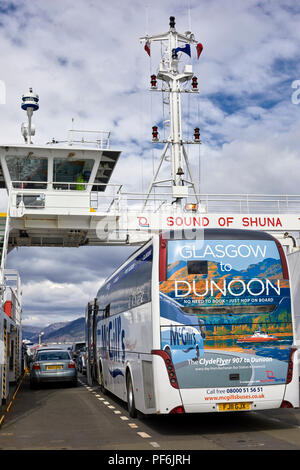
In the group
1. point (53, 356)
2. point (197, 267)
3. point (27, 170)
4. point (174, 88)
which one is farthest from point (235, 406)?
point (174, 88)

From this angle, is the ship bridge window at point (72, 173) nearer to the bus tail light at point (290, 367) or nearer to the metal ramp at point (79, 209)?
the metal ramp at point (79, 209)

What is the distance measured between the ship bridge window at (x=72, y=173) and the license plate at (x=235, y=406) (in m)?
15.9

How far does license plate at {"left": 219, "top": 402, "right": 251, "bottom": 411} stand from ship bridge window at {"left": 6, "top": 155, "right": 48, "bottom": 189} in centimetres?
1648

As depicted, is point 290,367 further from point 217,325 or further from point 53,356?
point 53,356

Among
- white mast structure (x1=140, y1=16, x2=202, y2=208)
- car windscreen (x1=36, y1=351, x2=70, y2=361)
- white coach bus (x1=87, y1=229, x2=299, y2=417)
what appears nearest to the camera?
Result: white coach bus (x1=87, y1=229, x2=299, y2=417)

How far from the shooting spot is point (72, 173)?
24703 millimetres

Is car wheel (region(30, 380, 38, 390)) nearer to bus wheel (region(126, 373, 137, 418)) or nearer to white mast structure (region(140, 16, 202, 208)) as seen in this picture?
bus wheel (region(126, 373, 137, 418))

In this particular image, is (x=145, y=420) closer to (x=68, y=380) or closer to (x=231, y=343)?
(x=231, y=343)

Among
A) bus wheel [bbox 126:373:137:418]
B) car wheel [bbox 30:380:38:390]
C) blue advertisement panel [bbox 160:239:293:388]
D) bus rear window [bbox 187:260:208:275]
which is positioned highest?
bus rear window [bbox 187:260:208:275]

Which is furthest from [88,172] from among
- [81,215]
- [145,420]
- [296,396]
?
[296,396]

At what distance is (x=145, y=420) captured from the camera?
1160 cm

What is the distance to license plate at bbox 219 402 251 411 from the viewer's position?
959cm

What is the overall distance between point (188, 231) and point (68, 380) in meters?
12.5

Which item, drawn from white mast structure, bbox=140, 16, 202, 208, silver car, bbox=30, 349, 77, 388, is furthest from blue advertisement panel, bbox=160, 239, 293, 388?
white mast structure, bbox=140, 16, 202, 208
